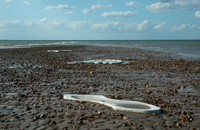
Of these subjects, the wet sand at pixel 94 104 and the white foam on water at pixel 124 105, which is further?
the white foam on water at pixel 124 105

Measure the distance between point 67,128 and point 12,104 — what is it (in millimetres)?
3910

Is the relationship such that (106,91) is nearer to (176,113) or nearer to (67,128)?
(176,113)

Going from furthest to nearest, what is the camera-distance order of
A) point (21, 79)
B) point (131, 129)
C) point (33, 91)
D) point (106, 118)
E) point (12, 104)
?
point (21, 79) < point (33, 91) < point (12, 104) < point (106, 118) < point (131, 129)

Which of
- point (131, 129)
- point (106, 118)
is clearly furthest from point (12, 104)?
point (131, 129)

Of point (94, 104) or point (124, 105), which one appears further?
point (94, 104)

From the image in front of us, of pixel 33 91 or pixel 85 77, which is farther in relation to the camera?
pixel 85 77

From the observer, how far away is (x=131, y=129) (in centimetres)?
695

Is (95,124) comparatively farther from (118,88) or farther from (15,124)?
(118,88)

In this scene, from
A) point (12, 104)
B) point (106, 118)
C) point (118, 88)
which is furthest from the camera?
point (118, 88)

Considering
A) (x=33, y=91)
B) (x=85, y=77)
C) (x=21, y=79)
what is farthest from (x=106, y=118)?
(x=21, y=79)

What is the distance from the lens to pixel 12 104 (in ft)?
31.5

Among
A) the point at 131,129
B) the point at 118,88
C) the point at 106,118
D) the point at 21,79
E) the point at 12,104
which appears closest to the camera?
the point at 131,129

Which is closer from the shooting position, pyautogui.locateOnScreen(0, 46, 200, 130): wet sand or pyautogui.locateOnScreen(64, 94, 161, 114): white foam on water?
pyautogui.locateOnScreen(0, 46, 200, 130): wet sand

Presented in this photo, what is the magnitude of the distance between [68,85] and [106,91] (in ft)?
9.29
